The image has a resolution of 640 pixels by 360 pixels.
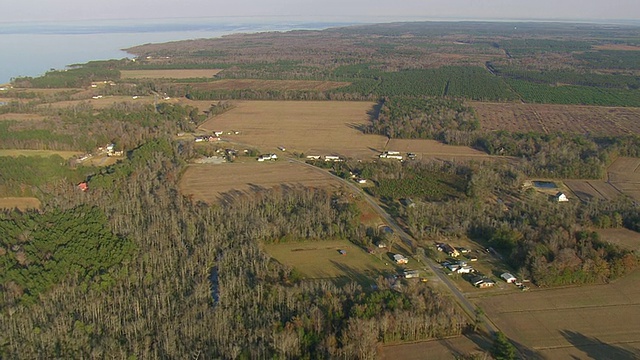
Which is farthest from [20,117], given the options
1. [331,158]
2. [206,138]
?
[331,158]

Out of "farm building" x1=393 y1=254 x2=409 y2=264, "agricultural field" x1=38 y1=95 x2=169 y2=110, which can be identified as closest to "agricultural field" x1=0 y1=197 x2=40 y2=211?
"farm building" x1=393 y1=254 x2=409 y2=264

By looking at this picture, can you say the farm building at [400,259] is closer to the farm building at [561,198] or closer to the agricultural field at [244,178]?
the agricultural field at [244,178]

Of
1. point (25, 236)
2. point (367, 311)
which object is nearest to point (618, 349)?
point (367, 311)

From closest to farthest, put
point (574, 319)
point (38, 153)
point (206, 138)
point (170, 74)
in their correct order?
point (574, 319), point (38, 153), point (206, 138), point (170, 74)

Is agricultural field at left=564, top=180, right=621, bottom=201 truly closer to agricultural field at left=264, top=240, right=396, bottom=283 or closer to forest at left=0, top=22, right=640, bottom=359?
forest at left=0, top=22, right=640, bottom=359

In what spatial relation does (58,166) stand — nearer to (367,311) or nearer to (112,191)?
(112,191)

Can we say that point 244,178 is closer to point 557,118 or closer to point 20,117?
point 20,117
